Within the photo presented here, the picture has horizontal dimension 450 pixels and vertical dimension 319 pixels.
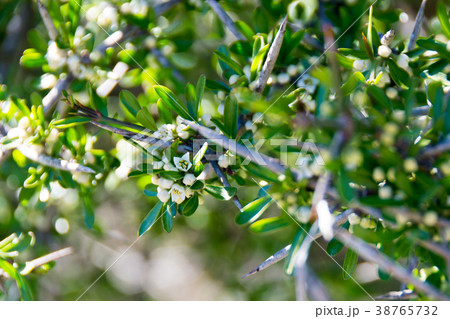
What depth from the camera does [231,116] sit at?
31.2 inches

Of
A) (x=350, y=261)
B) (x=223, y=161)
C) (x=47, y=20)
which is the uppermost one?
(x=47, y=20)

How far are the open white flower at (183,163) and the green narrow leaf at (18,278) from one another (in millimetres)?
480

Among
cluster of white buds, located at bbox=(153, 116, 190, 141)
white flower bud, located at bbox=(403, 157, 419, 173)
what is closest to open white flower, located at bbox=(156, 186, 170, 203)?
cluster of white buds, located at bbox=(153, 116, 190, 141)

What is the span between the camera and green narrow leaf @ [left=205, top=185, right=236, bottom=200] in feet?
2.51

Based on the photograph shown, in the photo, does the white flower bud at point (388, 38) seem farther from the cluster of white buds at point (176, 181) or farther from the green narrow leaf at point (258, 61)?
the cluster of white buds at point (176, 181)

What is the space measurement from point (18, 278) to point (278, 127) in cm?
71

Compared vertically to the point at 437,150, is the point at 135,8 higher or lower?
higher

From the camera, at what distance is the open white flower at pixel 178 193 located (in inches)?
30.8

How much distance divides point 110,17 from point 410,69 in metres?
0.77

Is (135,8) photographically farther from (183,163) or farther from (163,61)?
(183,163)

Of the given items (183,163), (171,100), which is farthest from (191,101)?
(183,163)

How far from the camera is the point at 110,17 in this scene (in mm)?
1080

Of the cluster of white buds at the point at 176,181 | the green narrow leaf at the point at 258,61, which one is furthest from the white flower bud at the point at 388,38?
the cluster of white buds at the point at 176,181

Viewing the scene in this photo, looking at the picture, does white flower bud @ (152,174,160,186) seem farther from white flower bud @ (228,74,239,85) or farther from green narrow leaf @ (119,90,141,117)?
white flower bud @ (228,74,239,85)
